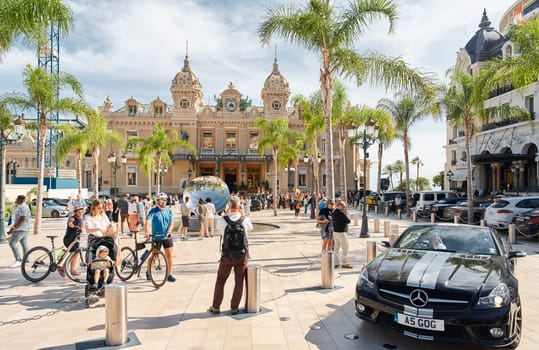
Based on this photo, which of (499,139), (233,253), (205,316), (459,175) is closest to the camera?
(233,253)

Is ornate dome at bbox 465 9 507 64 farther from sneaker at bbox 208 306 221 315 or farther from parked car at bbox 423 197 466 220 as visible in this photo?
sneaker at bbox 208 306 221 315

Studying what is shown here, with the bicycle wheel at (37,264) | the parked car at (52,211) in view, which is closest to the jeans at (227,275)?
the bicycle wheel at (37,264)

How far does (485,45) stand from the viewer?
1362 inches

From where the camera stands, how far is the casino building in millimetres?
27578

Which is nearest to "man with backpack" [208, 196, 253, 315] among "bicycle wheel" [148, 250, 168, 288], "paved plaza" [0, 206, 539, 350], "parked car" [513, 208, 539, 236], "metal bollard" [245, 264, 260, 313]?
"metal bollard" [245, 264, 260, 313]

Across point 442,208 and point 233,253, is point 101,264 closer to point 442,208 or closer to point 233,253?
point 233,253

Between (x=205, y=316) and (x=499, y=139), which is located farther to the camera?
(x=499, y=139)

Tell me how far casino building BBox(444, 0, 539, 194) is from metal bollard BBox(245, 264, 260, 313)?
23772 mm

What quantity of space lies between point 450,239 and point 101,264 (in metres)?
5.67

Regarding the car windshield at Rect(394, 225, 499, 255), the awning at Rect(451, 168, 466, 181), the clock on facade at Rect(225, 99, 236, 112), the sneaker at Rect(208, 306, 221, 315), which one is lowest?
the sneaker at Rect(208, 306, 221, 315)

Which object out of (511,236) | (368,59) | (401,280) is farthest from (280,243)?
(401,280)

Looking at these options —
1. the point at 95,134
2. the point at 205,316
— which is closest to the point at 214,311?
the point at 205,316

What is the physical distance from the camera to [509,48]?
30.0 metres

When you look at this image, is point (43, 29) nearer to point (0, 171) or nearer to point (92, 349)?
point (0, 171)
